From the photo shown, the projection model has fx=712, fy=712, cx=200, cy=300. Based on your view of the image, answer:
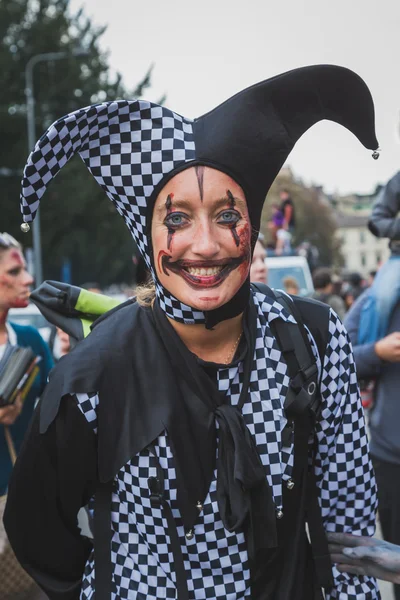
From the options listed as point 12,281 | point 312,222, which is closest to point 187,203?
point 12,281

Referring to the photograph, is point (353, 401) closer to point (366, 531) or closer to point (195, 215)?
point (366, 531)

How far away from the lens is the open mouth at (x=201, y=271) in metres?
1.87

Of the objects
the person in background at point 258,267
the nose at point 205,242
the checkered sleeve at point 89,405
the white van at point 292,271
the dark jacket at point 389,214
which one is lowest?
the white van at point 292,271

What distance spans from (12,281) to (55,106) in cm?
2554

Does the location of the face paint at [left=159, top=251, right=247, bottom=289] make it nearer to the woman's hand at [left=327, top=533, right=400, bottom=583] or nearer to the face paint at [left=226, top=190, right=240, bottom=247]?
the face paint at [left=226, top=190, right=240, bottom=247]

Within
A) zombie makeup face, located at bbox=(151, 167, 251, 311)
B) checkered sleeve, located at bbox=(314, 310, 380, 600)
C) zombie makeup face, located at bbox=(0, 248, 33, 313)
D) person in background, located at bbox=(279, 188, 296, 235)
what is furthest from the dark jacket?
person in background, located at bbox=(279, 188, 296, 235)

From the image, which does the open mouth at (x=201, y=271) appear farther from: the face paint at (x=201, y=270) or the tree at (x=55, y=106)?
the tree at (x=55, y=106)

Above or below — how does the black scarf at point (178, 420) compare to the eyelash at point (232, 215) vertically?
below

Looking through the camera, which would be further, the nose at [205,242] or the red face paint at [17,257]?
the red face paint at [17,257]

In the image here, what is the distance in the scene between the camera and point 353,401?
2.10 metres

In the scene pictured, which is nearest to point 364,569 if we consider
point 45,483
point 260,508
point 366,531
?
point 366,531

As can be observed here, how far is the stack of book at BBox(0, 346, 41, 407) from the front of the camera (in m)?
3.01

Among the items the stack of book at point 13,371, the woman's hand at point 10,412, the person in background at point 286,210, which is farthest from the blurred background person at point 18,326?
the person in background at point 286,210

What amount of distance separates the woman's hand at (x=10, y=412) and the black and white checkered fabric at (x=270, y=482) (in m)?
1.17
